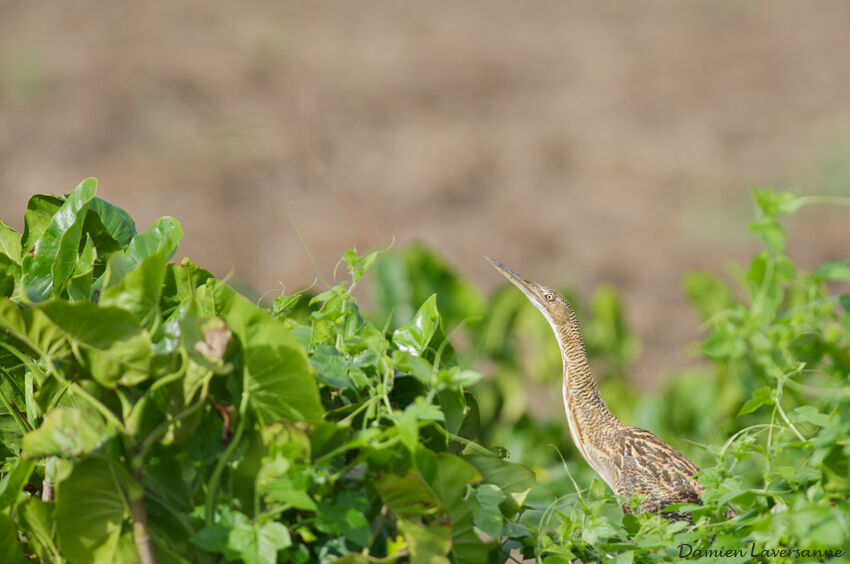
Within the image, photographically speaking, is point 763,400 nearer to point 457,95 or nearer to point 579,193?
point 579,193

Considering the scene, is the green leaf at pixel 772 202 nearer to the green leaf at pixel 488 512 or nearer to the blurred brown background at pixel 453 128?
the green leaf at pixel 488 512

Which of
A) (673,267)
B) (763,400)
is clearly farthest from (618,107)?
(763,400)

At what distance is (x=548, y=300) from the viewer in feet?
Answer: 9.48

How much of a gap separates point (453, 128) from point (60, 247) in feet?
28.6

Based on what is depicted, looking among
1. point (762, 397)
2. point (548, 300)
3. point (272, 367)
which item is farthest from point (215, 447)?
point (548, 300)

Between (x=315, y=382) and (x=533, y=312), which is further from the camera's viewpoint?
(x=533, y=312)

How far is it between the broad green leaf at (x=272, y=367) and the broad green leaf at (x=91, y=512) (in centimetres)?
23

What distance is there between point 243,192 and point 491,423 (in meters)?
4.69

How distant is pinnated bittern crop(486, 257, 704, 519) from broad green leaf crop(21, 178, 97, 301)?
1407 mm

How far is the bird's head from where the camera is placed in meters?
2.84

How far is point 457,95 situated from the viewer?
1062cm

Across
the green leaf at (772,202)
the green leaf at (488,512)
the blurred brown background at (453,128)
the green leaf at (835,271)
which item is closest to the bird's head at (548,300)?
the green leaf at (772,202)

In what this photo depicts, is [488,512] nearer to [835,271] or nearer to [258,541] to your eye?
[258,541]

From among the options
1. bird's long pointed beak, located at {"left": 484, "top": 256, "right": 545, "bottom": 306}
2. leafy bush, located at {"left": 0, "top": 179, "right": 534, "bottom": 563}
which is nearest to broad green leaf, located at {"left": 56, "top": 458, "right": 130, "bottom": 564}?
leafy bush, located at {"left": 0, "top": 179, "right": 534, "bottom": 563}
